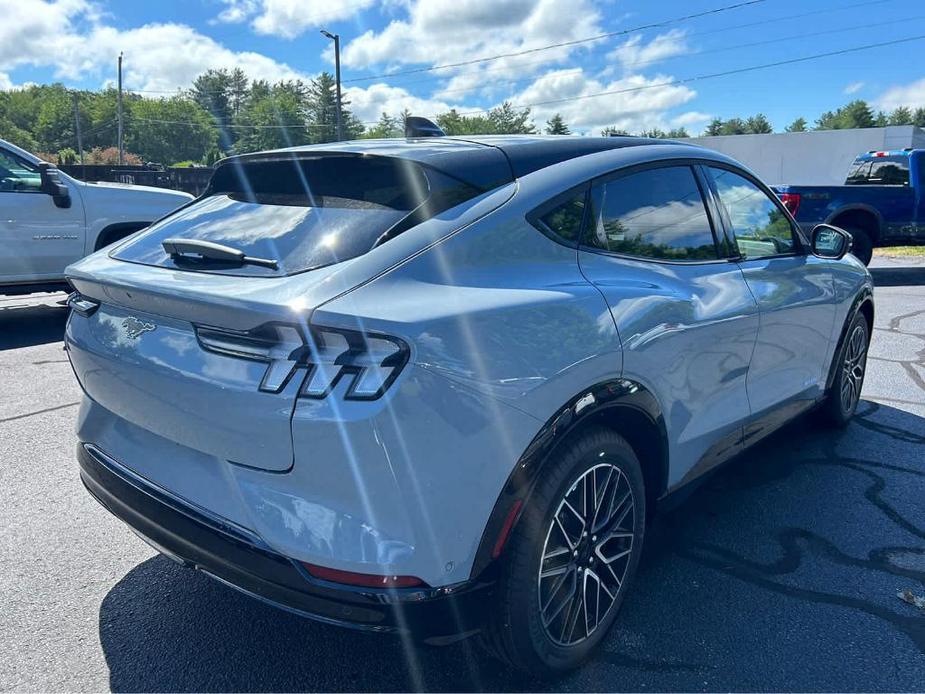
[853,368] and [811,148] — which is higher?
[853,368]

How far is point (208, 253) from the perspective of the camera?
7.42 feet

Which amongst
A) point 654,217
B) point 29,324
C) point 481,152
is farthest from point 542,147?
point 29,324

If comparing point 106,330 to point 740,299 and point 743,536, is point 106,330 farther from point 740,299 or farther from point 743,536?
point 743,536

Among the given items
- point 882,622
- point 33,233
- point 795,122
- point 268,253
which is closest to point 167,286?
point 268,253

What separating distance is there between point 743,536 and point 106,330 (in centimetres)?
286

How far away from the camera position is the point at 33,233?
7527 mm

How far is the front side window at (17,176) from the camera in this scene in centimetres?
735

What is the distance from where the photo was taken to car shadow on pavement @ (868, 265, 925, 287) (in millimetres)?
11997

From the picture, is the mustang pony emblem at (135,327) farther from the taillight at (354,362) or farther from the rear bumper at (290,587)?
the taillight at (354,362)

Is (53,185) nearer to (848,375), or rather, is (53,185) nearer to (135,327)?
(135,327)

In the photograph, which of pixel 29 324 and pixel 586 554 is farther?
pixel 29 324

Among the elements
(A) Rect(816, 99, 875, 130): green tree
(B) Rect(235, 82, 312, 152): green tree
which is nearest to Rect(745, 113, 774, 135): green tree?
(A) Rect(816, 99, 875, 130): green tree

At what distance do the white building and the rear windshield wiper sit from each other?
114 feet

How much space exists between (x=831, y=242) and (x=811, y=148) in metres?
35.2
